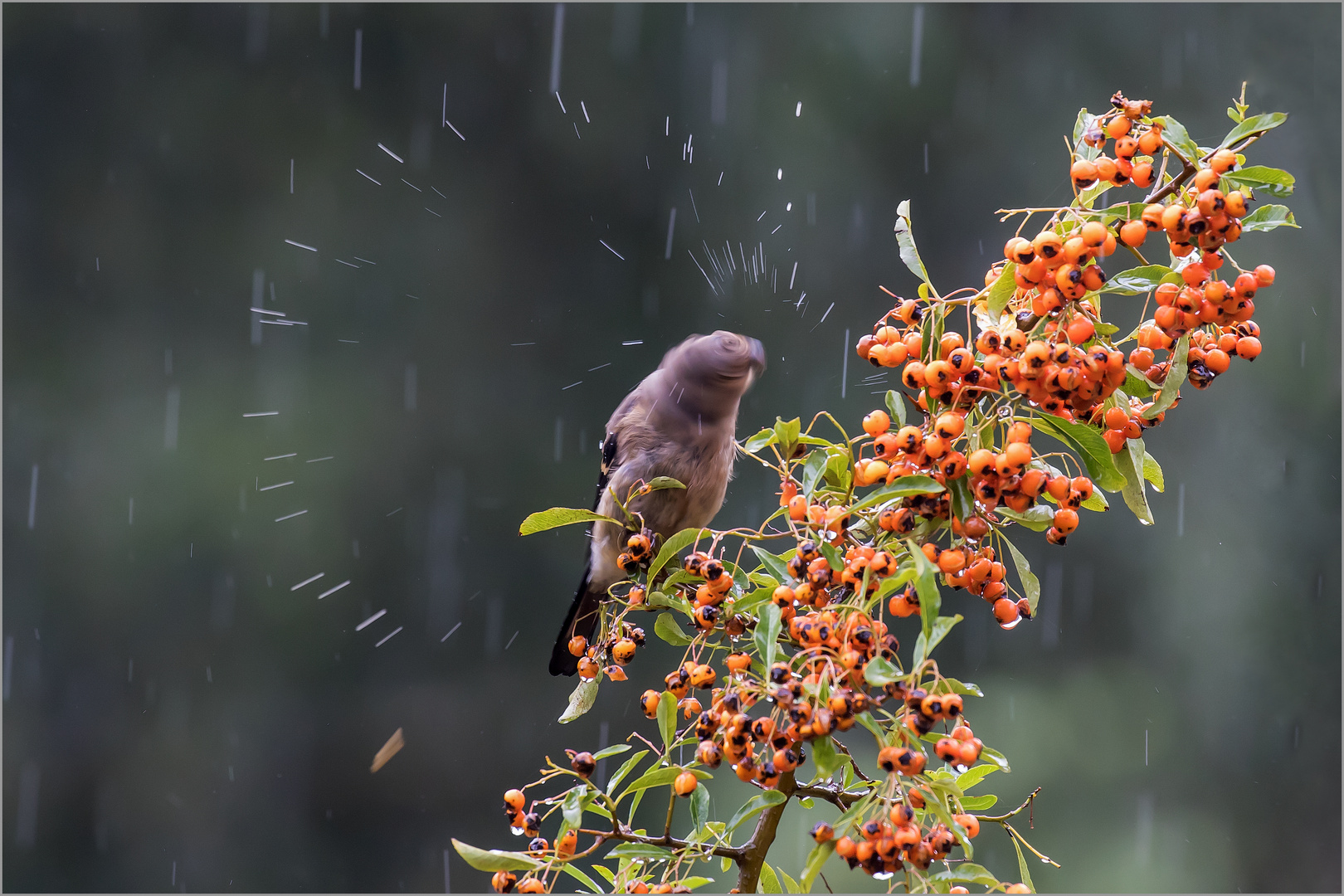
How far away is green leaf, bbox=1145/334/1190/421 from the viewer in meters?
0.82

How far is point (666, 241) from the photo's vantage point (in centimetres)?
458

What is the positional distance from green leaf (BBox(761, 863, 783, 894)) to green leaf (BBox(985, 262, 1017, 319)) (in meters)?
0.55

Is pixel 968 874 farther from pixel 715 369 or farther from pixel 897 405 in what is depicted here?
pixel 715 369

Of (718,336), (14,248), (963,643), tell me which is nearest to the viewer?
(718,336)

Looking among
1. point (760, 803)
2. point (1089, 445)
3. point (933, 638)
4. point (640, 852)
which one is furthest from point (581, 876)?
point (1089, 445)

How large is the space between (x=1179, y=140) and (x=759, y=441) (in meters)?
0.44

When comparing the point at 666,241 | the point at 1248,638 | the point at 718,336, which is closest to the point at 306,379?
the point at 666,241

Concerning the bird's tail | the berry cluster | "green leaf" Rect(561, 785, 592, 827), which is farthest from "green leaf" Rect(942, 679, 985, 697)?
the bird's tail

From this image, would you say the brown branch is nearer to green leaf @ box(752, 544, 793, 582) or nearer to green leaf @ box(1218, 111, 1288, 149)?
green leaf @ box(752, 544, 793, 582)

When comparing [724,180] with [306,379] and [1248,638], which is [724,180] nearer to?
[306,379]

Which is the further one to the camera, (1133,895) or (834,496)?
(1133,895)

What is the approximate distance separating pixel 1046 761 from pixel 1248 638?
1208 mm

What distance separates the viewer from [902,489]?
2.58ft

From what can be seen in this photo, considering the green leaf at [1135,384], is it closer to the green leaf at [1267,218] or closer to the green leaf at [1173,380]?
the green leaf at [1173,380]
